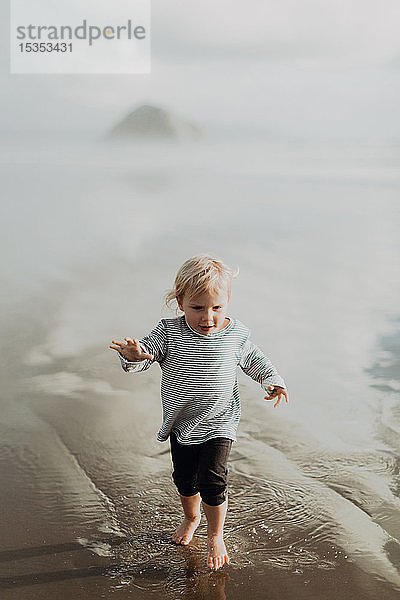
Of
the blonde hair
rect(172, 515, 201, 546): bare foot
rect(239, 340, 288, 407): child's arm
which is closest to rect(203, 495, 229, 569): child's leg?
rect(172, 515, 201, 546): bare foot

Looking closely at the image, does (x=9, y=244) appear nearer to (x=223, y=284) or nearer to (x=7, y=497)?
(x=7, y=497)

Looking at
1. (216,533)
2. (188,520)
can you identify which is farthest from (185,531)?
(216,533)

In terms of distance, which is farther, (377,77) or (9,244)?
(377,77)

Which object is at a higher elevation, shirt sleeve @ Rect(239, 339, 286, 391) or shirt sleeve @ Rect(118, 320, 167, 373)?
shirt sleeve @ Rect(118, 320, 167, 373)

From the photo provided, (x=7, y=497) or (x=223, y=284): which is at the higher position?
(x=223, y=284)

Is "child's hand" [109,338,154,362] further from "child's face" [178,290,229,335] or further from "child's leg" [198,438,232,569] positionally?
"child's leg" [198,438,232,569]

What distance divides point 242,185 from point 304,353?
4636 millimetres

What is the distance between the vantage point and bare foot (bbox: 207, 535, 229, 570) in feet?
7.74

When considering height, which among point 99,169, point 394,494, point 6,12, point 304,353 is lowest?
point 99,169

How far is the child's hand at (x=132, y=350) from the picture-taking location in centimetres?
233

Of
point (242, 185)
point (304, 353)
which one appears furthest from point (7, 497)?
point (242, 185)

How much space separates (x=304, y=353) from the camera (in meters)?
4.38

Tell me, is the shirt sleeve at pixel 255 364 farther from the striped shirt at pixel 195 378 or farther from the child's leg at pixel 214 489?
the child's leg at pixel 214 489

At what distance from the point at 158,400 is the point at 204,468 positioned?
1.25 meters
